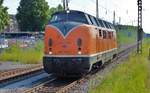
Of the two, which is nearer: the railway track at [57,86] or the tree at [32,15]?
the railway track at [57,86]

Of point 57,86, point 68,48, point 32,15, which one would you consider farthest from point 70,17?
point 32,15

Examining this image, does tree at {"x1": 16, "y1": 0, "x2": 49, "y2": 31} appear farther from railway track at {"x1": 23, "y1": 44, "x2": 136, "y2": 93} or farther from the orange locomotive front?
the orange locomotive front

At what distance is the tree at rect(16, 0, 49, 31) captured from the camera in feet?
311

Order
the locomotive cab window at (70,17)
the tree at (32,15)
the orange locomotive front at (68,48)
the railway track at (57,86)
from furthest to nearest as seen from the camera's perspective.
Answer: the tree at (32,15), the locomotive cab window at (70,17), the orange locomotive front at (68,48), the railway track at (57,86)

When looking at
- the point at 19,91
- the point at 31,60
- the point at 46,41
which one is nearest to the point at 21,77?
the point at 46,41

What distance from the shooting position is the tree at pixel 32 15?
9494 centimetres

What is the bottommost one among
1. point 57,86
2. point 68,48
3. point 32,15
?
point 57,86

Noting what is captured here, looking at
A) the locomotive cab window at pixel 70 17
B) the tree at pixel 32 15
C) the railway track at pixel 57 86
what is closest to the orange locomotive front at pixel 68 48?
A: the locomotive cab window at pixel 70 17

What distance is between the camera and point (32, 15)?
95.9 m

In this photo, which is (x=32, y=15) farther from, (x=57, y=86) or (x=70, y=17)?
(x=57, y=86)

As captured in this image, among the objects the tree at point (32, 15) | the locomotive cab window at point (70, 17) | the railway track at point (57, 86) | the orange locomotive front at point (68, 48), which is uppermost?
the tree at point (32, 15)

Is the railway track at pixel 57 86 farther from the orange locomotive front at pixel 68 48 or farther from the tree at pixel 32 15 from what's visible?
the tree at pixel 32 15

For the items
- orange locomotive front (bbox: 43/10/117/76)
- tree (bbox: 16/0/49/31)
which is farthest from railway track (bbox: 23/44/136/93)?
tree (bbox: 16/0/49/31)

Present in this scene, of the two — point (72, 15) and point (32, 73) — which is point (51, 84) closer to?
point (72, 15)
